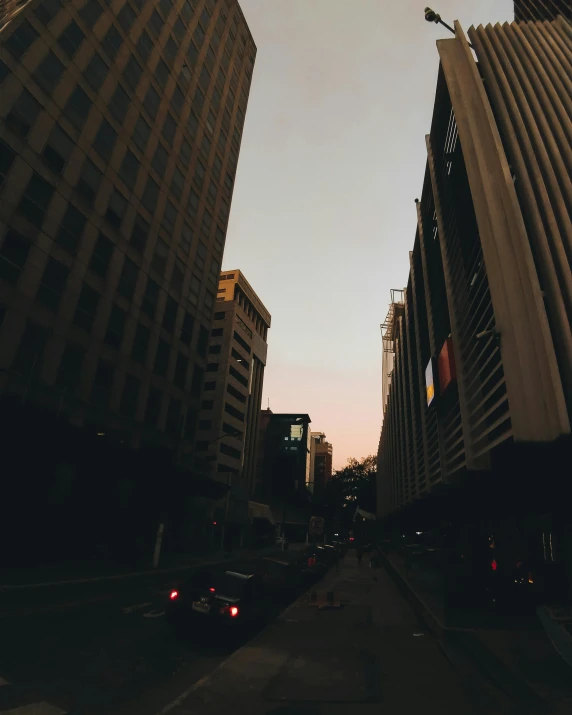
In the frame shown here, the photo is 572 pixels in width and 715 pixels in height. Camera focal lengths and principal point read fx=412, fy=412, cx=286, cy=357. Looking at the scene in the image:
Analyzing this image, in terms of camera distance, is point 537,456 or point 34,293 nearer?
point 537,456

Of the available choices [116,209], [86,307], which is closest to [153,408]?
[86,307]

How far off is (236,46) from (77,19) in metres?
29.7

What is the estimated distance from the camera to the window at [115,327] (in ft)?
97.1

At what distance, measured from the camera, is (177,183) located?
125ft

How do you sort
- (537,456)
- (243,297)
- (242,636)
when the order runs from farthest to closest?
(243,297)
(242,636)
(537,456)

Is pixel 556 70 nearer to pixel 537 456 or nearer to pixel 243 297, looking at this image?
pixel 537 456

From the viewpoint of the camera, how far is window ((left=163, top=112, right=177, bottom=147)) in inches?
1432

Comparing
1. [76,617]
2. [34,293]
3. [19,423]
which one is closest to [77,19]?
[34,293]

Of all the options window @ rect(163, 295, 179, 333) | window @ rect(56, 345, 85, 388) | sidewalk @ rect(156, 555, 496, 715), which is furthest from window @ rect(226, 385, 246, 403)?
sidewalk @ rect(156, 555, 496, 715)

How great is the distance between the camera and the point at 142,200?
33281 millimetres

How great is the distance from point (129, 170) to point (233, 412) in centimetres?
4614

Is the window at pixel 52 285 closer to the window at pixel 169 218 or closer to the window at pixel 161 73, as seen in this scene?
the window at pixel 169 218

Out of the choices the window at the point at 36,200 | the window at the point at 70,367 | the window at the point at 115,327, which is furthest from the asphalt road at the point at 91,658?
the window at the point at 36,200

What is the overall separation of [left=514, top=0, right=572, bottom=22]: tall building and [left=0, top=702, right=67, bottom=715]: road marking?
28680 millimetres
